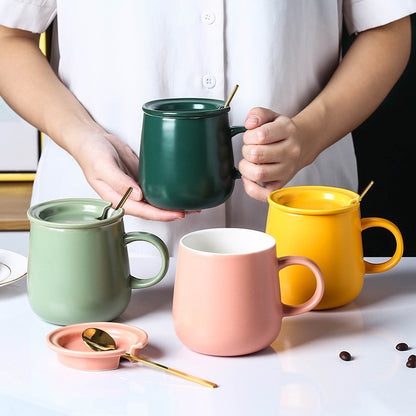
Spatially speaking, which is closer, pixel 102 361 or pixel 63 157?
pixel 102 361

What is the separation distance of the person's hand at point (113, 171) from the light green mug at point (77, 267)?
0.15 m

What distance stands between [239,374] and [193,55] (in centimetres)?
62

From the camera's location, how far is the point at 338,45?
1.22 m

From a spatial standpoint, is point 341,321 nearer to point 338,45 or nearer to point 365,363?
point 365,363

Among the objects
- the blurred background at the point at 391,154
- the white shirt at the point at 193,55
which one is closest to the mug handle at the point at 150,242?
the white shirt at the point at 193,55

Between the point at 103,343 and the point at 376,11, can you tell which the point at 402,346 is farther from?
the point at 376,11

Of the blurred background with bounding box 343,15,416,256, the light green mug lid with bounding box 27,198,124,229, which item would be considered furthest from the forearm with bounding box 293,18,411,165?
the blurred background with bounding box 343,15,416,256

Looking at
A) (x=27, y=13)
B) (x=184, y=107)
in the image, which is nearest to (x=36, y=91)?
(x=27, y=13)

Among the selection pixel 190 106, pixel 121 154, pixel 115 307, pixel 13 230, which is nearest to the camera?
pixel 115 307

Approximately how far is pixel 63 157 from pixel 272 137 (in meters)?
0.46

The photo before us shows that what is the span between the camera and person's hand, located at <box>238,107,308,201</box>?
89 centimetres

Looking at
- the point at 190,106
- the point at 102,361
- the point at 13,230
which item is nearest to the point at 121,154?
the point at 190,106

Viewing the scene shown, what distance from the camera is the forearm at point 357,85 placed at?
108 cm

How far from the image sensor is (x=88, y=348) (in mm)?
681
